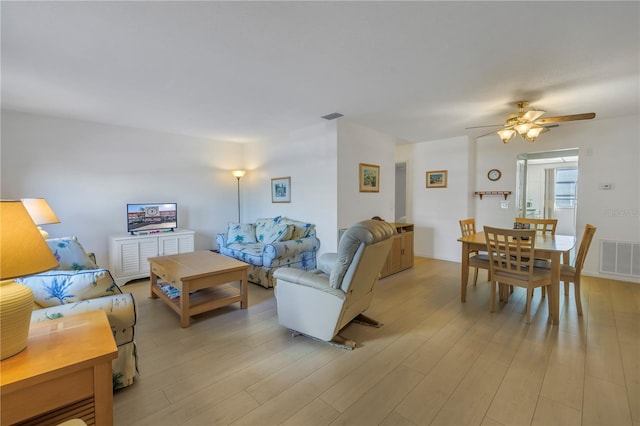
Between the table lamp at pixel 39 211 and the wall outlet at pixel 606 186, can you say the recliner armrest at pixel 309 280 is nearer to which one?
the table lamp at pixel 39 211

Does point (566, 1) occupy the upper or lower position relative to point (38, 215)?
upper

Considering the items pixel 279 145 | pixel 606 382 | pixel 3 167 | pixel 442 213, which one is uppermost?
pixel 279 145

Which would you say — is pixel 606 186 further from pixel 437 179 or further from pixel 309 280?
pixel 309 280

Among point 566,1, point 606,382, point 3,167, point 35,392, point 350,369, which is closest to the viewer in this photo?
point 35,392

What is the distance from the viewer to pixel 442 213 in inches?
221

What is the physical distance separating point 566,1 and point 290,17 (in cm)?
164

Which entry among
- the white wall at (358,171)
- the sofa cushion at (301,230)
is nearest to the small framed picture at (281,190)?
the sofa cushion at (301,230)

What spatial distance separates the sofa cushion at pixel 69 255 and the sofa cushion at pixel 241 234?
2.23m

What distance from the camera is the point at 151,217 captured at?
4.61m

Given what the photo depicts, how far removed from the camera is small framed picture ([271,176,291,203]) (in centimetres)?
500

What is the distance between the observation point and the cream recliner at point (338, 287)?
220cm

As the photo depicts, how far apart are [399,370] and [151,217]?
4303 millimetres

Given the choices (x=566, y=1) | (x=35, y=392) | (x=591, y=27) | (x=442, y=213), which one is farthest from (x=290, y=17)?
(x=442, y=213)

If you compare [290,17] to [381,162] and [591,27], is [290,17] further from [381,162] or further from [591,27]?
[381,162]
